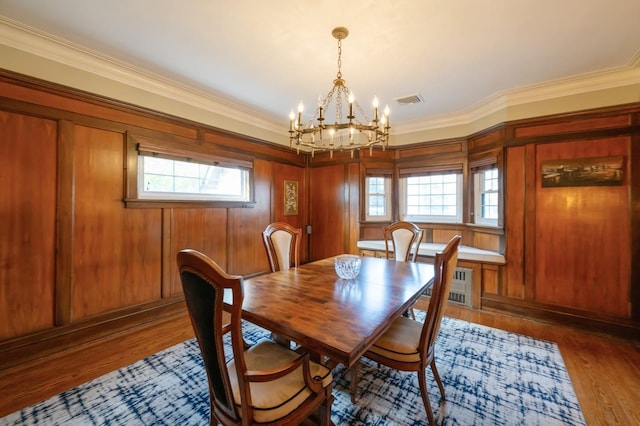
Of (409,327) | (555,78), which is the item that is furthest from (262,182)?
(555,78)

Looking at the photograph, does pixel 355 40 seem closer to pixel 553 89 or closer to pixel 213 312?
pixel 213 312

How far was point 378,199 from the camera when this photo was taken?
4695mm

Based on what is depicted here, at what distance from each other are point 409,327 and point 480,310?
2.17 m

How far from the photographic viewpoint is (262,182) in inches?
167

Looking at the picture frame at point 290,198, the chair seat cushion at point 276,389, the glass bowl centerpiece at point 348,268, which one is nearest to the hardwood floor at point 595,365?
the glass bowl centerpiece at point 348,268

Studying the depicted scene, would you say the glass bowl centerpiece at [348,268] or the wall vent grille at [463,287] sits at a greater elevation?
the glass bowl centerpiece at [348,268]

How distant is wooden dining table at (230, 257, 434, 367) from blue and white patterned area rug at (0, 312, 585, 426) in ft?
2.44

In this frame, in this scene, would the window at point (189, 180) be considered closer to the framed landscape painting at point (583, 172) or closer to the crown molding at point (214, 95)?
the crown molding at point (214, 95)

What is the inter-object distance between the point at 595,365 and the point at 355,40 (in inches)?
134

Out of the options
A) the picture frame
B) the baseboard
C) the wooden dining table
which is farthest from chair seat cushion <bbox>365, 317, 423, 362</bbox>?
the picture frame

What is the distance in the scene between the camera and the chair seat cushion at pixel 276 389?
1141mm

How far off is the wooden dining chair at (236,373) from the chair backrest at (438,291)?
65 cm

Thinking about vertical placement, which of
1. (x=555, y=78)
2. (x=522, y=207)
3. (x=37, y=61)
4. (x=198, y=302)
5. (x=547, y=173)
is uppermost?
(x=555, y=78)

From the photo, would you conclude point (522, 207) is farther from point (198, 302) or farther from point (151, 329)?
Result: point (151, 329)
